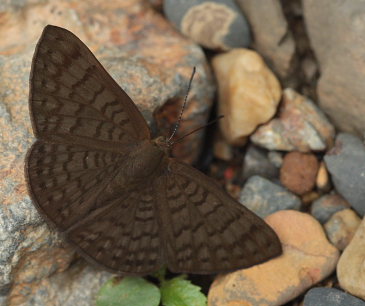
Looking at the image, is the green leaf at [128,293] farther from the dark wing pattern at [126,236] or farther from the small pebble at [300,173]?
Result: the small pebble at [300,173]

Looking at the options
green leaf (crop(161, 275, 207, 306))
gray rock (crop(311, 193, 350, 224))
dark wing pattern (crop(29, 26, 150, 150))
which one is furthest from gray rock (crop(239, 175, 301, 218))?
dark wing pattern (crop(29, 26, 150, 150))

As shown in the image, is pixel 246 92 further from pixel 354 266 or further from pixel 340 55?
pixel 354 266

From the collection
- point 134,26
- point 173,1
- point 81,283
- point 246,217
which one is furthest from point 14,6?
point 246,217

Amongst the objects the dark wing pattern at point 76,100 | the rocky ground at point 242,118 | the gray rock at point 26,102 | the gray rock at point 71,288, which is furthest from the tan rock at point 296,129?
the gray rock at point 71,288

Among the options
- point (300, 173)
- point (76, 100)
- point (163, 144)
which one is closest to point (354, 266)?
point (300, 173)

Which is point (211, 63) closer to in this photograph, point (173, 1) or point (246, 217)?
point (173, 1)
